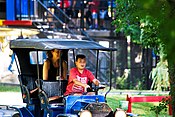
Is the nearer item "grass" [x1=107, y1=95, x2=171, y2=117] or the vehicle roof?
the vehicle roof

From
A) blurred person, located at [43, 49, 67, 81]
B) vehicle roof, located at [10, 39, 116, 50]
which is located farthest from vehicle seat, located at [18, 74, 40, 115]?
vehicle roof, located at [10, 39, 116, 50]

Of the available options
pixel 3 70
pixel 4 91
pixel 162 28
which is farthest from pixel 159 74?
pixel 162 28

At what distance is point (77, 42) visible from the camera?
10.7 metres

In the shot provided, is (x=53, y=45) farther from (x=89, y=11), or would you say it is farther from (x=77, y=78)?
(x=89, y=11)

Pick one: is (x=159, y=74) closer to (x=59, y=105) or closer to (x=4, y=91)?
(x=4, y=91)

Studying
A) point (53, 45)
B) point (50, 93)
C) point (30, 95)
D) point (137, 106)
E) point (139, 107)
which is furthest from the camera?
point (137, 106)

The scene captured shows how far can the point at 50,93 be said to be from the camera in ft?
34.3

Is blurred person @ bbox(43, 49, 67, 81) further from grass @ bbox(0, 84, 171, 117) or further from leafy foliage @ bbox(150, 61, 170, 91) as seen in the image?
leafy foliage @ bbox(150, 61, 170, 91)

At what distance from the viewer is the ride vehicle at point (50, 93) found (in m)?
9.62

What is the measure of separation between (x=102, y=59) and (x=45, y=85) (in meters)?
14.8


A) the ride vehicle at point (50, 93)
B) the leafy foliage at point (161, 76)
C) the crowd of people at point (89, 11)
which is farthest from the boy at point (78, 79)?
the crowd of people at point (89, 11)

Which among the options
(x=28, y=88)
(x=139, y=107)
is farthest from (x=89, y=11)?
(x=28, y=88)

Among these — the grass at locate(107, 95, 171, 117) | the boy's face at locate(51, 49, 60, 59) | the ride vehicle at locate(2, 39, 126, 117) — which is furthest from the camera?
the grass at locate(107, 95, 171, 117)

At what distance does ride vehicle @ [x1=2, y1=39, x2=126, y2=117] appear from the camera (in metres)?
9.62
